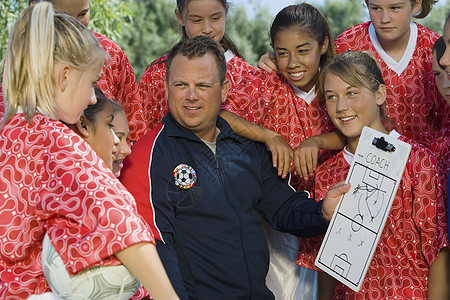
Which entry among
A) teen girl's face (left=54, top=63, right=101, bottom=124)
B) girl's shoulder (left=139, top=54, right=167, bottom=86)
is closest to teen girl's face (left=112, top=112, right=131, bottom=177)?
teen girl's face (left=54, top=63, right=101, bottom=124)

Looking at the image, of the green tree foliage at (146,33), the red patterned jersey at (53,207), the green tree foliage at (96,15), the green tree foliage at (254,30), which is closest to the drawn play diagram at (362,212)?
the red patterned jersey at (53,207)

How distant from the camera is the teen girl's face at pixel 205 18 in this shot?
461 centimetres

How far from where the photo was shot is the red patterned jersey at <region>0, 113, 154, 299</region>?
243 cm

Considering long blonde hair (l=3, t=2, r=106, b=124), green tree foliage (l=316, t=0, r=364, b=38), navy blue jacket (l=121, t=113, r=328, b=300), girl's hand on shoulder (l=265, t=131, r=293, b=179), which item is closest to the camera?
long blonde hair (l=3, t=2, r=106, b=124)

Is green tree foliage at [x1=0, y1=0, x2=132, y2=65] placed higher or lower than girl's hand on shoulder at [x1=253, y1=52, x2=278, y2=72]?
lower

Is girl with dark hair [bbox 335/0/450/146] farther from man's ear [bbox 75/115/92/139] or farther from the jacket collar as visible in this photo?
man's ear [bbox 75/115/92/139]

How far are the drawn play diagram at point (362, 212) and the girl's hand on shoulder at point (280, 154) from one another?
1.42 ft

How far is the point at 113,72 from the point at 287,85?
42.0 inches

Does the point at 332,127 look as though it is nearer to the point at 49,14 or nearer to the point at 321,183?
the point at 321,183

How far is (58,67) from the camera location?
2602 millimetres

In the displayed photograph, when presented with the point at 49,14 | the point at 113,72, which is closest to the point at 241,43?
the point at 113,72

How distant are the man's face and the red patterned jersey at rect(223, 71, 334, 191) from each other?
0.41 m

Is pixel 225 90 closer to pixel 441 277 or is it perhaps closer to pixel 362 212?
pixel 362 212

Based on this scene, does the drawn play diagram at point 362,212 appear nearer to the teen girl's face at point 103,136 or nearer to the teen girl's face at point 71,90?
the teen girl's face at point 103,136
